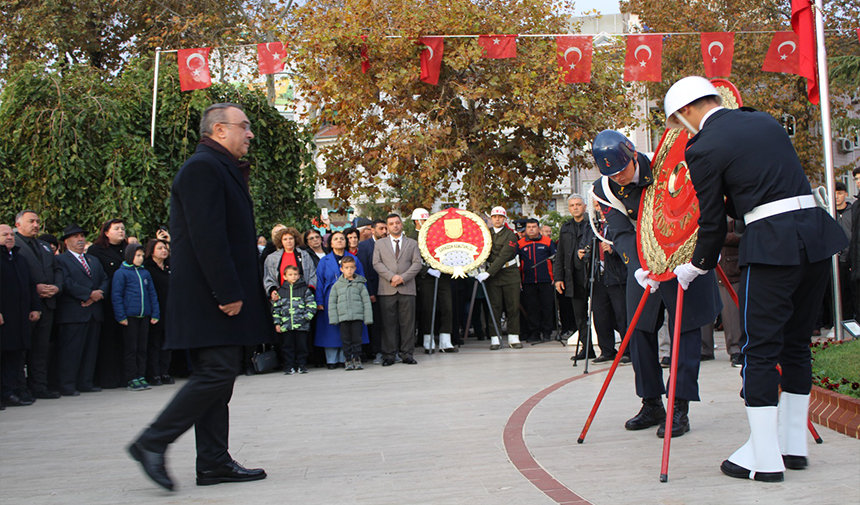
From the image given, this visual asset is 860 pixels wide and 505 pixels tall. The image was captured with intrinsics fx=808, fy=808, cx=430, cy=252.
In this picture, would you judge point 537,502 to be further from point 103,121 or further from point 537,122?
point 537,122

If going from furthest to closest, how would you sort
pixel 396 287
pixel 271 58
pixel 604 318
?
pixel 271 58, pixel 396 287, pixel 604 318

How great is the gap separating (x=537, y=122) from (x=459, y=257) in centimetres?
583

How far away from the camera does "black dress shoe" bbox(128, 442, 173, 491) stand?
14.7 feet

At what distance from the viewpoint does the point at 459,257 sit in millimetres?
12258

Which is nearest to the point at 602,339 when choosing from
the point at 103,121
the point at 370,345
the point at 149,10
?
the point at 370,345

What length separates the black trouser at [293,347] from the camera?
433 inches

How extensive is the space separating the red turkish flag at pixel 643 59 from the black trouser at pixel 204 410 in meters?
11.8

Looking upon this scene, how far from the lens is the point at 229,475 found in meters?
4.84

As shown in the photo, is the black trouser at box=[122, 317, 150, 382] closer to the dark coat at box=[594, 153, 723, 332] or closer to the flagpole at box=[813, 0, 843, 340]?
the dark coat at box=[594, 153, 723, 332]

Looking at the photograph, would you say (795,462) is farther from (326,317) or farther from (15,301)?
(15,301)

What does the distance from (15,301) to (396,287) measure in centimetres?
→ 502

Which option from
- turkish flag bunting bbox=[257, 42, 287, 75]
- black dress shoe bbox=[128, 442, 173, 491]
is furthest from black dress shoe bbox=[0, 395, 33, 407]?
turkish flag bunting bbox=[257, 42, 287, 75]

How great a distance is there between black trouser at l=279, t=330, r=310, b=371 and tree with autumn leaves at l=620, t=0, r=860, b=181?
17.5 metres

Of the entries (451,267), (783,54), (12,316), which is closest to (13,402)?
(12,316)
